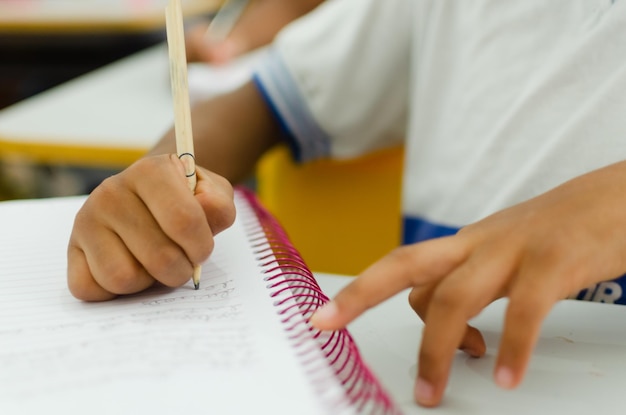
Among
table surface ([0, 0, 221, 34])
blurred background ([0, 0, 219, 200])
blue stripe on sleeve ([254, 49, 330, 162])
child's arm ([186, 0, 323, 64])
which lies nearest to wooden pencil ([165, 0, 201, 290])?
blue stripe on sleeve ([254, 49, 330, 162])

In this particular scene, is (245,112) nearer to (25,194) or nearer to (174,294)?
(174,294)

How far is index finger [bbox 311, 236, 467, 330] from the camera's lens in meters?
0.33

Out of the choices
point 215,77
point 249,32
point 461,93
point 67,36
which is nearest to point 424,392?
point 461,93

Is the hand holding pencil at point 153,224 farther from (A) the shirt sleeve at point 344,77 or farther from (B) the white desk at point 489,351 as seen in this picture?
(A) the shirt sleeve at point 344,77

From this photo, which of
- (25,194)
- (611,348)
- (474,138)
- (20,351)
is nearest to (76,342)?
(20,351)

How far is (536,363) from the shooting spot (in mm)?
373

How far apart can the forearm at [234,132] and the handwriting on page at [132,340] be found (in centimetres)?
29

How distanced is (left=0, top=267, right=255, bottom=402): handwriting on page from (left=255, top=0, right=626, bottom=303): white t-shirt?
293 millimetres

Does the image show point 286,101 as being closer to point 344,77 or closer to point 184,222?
point 344,77

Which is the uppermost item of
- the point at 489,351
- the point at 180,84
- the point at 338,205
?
the point at 180,84

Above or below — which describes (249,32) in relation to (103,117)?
above

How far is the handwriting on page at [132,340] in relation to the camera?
32 centimetres

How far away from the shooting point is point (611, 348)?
0.40 metres

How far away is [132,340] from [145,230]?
0.20 ft
